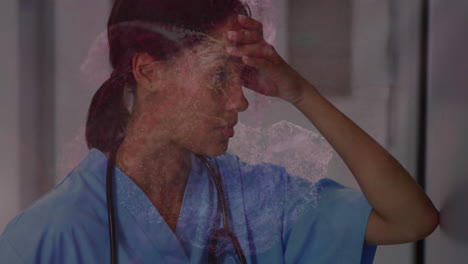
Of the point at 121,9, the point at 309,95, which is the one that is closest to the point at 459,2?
the point at 309,95

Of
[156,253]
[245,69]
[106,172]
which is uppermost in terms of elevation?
[245,69]

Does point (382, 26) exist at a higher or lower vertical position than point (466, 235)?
higher

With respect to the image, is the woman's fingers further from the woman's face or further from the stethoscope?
the stethoscope

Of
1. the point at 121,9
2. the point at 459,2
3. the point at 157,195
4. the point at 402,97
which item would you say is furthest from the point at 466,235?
the point at 121,9

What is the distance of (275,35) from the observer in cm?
59

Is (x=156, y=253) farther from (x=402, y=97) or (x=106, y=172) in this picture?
(x=402, y=97)

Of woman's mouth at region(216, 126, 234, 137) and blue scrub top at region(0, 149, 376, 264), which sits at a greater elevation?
woman's mouth at region(216, 126, 234, 137)

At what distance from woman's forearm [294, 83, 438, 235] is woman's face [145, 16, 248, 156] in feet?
0.33

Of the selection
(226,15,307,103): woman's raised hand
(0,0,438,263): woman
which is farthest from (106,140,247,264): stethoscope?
(226,15,307,103): woman's raised hand

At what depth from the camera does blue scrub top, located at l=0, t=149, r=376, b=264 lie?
55 centimetres

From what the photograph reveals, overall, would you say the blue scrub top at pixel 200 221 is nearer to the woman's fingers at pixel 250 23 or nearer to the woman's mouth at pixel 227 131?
the woman's mouth at pixel 227 131

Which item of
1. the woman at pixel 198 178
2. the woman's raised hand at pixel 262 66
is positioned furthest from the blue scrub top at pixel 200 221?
the woman's raised hand at pixel 262 66

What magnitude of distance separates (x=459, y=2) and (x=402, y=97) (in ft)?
0.48

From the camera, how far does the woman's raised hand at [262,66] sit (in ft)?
1.85
